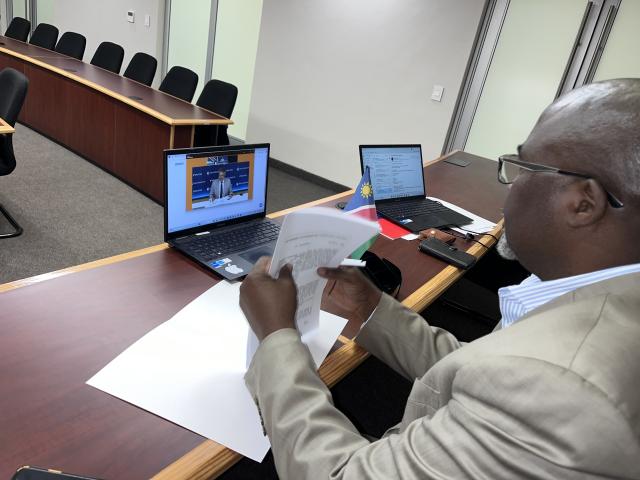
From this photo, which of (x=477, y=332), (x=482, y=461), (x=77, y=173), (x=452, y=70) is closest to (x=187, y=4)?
(x=77, y=173)

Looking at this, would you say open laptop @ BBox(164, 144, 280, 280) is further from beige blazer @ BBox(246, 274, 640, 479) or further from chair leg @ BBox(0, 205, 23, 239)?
chair leg @ BBox(0, 205, 23, 239)

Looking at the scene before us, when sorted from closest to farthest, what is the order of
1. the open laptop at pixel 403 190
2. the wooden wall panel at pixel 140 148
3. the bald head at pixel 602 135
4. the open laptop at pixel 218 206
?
1. the bald head at pixel 602 135
2. the open laptop at pixel 218 206
3. the open laptop at pixel 403 190
4. the wooden wall panel at pixel 140 148

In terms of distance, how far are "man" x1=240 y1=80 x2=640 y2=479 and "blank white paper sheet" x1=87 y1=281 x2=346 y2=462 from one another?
60mm

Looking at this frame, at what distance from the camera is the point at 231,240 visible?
1.32 metres

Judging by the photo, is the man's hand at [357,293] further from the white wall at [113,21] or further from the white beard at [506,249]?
the white wall at [113,21]

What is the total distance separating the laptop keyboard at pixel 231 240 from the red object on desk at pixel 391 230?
1.40 ft

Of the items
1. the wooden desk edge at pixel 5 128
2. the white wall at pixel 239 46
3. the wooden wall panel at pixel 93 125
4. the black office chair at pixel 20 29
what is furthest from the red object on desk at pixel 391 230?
the black office chair at pixel 20 29

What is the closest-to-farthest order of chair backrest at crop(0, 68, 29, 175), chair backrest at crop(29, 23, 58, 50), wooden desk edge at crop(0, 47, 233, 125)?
chair backrest at crop(0, 68, 29, 175) < wooden desk edge at crop(0, 47, 233, 125) < chair backrest at crop(29, 23, 58, 50)

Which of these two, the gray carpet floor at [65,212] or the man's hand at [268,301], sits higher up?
the man's hand at [268,301]

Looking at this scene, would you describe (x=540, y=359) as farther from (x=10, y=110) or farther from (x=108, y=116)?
(x=108, y=116)

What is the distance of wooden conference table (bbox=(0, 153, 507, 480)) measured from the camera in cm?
67

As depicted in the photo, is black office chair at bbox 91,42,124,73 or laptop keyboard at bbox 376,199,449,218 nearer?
laptop keyboard at bbox 376,199,449,218

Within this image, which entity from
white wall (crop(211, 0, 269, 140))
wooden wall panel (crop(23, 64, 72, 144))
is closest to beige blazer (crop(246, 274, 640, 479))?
wooden wall panel (crop(23, 64, 72, 144))

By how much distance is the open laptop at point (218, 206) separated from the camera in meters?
1.20
